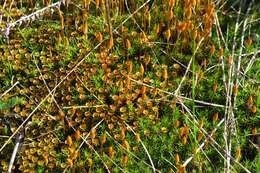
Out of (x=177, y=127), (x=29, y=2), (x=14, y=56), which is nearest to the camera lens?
(x=177, y=127)

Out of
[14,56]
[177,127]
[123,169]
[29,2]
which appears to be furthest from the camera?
[29,2]

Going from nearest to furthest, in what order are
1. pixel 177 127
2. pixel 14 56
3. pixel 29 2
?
pixel 177 127
pixel 14 56
pixel 29 2

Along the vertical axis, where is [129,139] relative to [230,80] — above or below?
below

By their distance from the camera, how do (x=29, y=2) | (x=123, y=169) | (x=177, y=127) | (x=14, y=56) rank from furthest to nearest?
1. (x=29, y=2)
2. (x=14, y=56)
3. (x=177, y=127)
4. (x=123, y=169)

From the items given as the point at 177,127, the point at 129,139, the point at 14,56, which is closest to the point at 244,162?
the point at 177,127

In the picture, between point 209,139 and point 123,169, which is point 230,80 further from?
point 123,169

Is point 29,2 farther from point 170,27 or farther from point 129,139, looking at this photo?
point 129,139

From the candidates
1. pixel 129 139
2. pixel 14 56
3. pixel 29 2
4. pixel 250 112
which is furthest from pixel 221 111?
pixel 29 2

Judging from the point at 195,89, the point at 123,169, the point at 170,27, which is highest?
the point at 170,27

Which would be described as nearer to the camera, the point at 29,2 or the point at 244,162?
the point at 244,162
